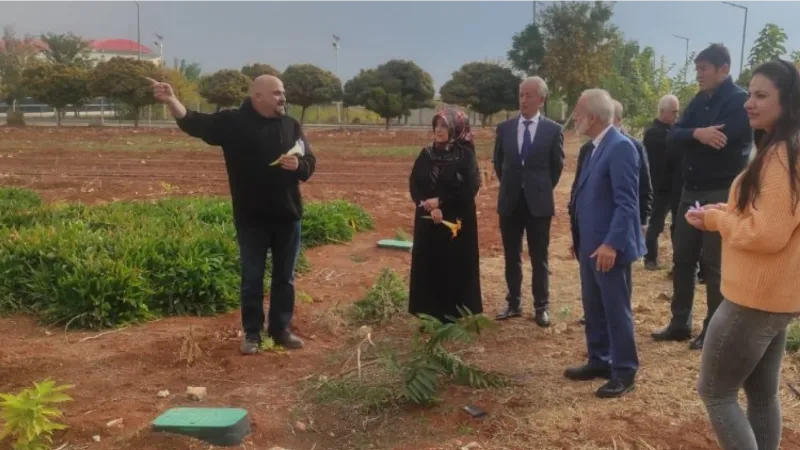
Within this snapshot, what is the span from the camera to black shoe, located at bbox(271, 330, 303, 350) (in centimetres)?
552

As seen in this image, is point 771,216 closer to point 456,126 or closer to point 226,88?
point 456,126

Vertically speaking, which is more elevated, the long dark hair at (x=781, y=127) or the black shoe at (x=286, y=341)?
the long dark hair at (x=781, y=127)

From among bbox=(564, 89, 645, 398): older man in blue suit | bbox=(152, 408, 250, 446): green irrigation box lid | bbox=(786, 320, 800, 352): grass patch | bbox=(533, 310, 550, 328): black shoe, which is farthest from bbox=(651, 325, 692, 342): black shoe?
bbox=(152, 408, 250, 446): green irrigation box lid

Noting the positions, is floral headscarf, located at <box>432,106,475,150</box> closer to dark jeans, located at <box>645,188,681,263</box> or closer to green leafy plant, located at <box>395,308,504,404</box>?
green leafy plant, located at <box>395,308,504,404</box>

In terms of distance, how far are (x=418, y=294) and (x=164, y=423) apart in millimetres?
2390

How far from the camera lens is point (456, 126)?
5508mm

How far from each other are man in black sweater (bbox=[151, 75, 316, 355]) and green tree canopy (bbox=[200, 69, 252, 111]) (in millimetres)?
32153

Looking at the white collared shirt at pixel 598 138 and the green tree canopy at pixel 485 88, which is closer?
the white collared shirt at pixel 598 138

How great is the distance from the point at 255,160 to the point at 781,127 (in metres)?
3.26

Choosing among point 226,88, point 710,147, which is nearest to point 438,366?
point 710,147

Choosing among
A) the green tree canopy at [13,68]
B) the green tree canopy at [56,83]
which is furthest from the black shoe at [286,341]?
the green tree canopy at [13,68]

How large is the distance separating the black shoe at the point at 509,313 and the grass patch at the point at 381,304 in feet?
Answer: 2.66

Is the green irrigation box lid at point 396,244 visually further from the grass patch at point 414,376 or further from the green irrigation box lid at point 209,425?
the green irrigation box lid at point 209,425

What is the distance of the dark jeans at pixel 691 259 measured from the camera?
5156 mm
